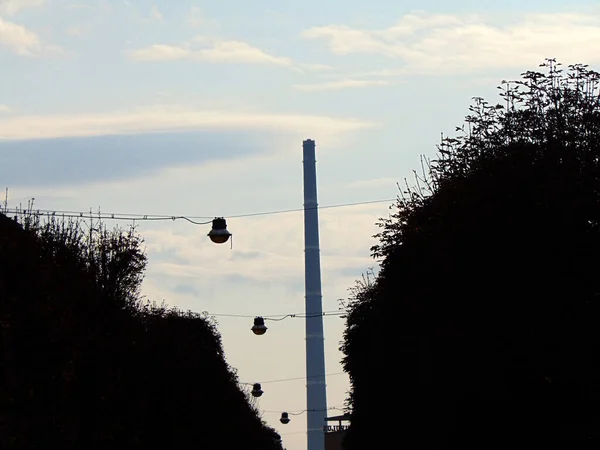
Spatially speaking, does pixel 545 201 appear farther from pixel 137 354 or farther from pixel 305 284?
pixel 305 284

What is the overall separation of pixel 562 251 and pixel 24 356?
13.4 m

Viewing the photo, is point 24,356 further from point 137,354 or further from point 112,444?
point 137,354

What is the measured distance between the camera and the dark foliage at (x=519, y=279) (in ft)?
106

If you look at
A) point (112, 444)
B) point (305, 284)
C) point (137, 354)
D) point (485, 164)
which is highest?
point (305, 284)

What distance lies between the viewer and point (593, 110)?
1448 inches

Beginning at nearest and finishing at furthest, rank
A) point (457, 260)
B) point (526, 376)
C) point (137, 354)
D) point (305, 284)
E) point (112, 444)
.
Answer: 1. point (526, 376)
2. point (457, 260)
3. point (112, 444)
4. point (137, 354)
5. point (305, 284)

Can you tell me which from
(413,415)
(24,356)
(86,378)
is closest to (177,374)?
(413,415)

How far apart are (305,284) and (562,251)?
167 meters

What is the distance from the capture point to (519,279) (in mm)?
33344

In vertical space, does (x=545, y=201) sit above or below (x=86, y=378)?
above

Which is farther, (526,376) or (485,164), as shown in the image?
(485,164)

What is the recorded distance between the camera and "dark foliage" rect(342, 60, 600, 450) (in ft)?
106

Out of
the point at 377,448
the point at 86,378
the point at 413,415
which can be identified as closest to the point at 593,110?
the point at 86,378

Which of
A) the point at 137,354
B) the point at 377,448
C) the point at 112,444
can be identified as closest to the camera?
the point at 112,444
